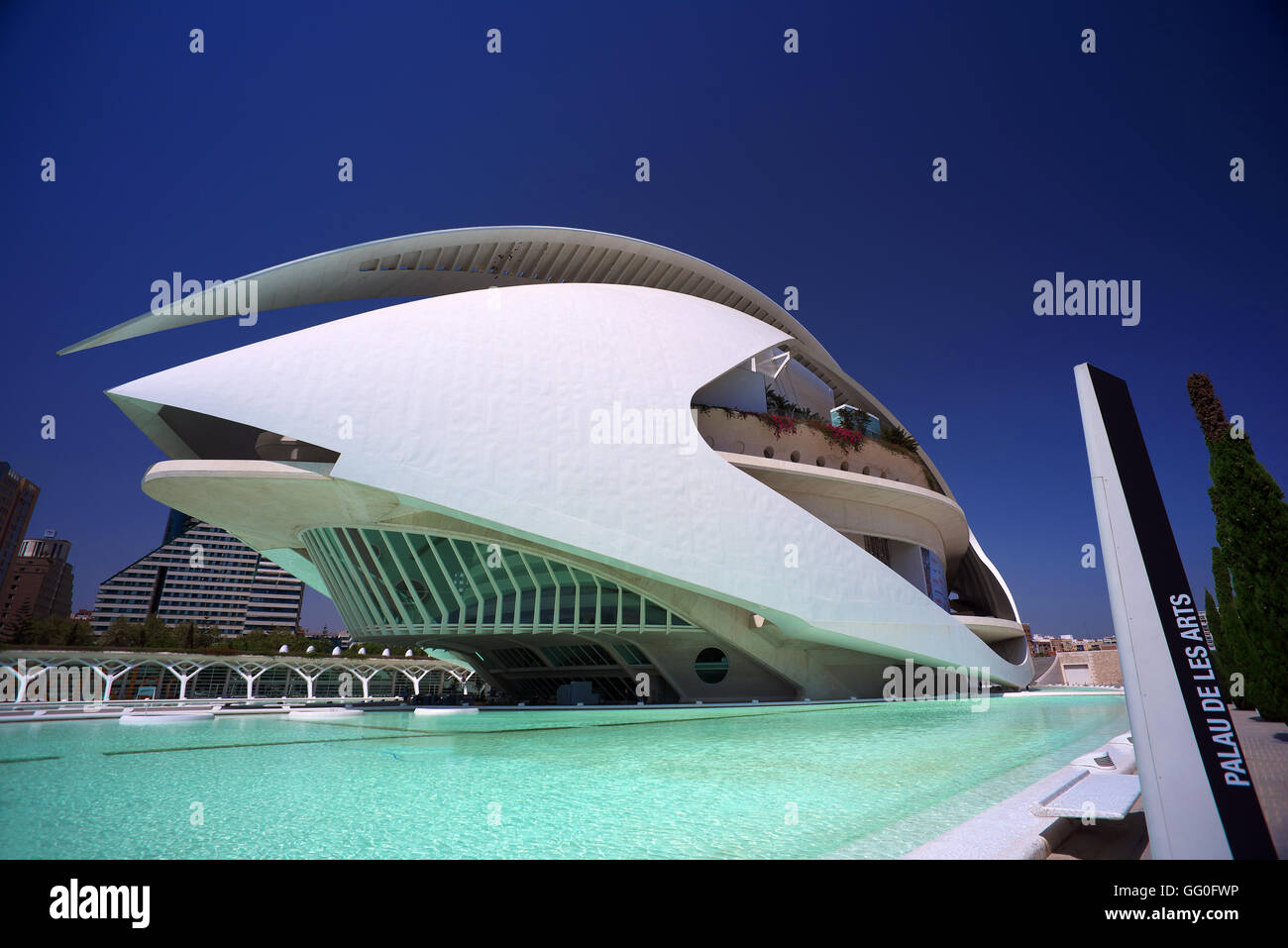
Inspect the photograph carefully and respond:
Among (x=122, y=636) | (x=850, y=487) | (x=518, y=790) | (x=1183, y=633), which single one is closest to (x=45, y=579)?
(x=122, y=636)

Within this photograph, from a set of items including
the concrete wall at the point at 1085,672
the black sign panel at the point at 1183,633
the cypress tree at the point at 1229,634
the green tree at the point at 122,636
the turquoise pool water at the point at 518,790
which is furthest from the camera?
the green tree at the point at 122,636

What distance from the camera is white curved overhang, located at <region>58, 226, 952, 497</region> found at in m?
16.2

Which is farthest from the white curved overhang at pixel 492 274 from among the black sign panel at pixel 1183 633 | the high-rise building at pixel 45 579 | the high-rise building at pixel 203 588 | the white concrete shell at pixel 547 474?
the high-rise building at pixel 203 588

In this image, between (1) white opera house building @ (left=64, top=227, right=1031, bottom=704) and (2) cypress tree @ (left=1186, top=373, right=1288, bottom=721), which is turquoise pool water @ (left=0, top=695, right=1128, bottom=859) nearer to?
(2) cypress tree @ (left=1186, top=373, right=1288, bottom=721)

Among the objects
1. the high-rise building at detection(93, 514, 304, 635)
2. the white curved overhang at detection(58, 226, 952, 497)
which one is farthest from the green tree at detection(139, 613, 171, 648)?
the high-rise building at detection(93, 514, 304, 635)

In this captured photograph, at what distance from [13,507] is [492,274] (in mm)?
13640

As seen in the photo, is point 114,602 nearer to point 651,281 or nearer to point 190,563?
point 190,563

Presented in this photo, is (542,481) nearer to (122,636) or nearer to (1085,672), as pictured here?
(1085,672)

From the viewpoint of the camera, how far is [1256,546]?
7.17m

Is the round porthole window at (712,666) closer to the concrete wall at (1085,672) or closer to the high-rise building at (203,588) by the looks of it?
the concrete wall at (1085,672)

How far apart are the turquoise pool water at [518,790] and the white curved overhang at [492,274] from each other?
10447mm

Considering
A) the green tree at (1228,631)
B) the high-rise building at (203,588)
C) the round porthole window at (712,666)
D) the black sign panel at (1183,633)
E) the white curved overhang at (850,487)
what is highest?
the white curved overhang at (850,487)

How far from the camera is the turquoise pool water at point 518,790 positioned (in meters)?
3.55
